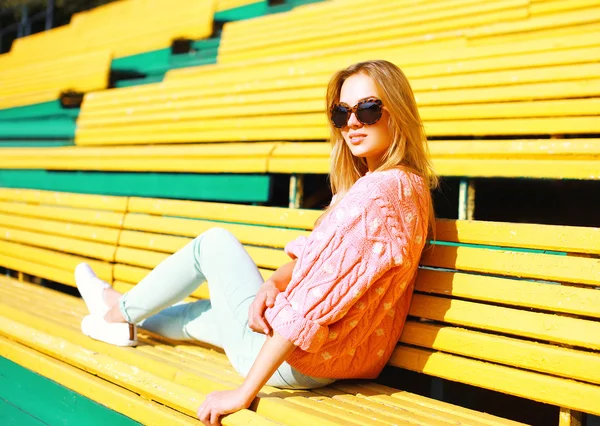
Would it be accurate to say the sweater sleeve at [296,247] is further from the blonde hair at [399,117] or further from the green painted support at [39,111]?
the green painted support at [39,111]

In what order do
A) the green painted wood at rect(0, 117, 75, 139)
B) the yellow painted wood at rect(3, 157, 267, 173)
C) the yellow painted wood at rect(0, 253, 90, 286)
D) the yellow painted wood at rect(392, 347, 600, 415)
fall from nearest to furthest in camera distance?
the yellow painted wood at rect(392, 347, 600, 415) < the yellow painted wood at rect(3, 157, 267, 173) < the yellow painted wood at rect(0, 253, 90, 286) < the green painted wood at rect(0, 117, 75, 139)

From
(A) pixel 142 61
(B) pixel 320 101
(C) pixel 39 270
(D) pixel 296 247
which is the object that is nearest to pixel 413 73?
(B) pixel 320 101

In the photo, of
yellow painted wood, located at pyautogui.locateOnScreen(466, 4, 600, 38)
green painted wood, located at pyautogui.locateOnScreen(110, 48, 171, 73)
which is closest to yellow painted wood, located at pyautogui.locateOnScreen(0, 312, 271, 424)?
yellow painted wood, located at pyautogui.locateOnScreen(466, 4, 600, 38)

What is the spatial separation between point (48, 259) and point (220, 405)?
242 cm

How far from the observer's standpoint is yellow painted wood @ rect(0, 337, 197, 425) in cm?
185

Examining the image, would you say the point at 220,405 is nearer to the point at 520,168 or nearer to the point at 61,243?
the point at 520,168

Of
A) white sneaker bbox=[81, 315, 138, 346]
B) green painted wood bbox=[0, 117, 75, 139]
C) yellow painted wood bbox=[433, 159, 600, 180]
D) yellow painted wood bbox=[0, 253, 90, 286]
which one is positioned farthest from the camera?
green painted wood bbox=[0, 117, 75, 139]

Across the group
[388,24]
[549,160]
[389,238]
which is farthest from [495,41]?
[389,238]

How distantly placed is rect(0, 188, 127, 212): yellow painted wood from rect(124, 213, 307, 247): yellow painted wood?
0.68 ft

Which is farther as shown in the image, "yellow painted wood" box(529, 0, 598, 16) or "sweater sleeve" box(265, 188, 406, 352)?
"yellow painted wood" box(529, 0, 598, 16)

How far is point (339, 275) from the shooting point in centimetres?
165

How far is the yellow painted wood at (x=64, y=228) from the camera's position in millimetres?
3375

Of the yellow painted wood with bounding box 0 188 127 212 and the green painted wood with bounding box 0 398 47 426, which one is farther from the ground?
the yellow painted wood with bounding box 0 188 127 212

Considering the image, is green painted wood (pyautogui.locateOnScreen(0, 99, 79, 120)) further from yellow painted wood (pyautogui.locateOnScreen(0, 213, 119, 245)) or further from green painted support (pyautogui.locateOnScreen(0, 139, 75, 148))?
yellow painted wood (pyautogui.locateOnScreen(0, 213, 119, 245))
